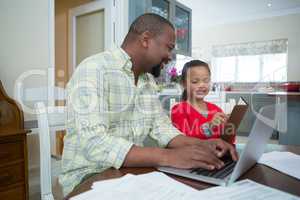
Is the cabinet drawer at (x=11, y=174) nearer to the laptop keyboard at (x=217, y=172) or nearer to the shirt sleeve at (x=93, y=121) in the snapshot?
the shirt sleeve at (x=93, y=121)

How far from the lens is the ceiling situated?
16.2 feet

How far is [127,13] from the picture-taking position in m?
2.86

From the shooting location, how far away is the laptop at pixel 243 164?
67 centimetres

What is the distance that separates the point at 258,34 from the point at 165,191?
20.0 ft

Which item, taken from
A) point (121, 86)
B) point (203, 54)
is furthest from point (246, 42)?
point (121, 86)

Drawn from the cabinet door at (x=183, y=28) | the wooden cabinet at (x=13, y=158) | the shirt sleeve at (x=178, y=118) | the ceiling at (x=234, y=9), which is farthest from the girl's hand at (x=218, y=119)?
the ceiling at (x=234, y=9)

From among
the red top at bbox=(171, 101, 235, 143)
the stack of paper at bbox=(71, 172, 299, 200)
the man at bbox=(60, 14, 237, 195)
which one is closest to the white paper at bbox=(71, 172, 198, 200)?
the stack of paper at bbox=(71, 172, 299, 200)

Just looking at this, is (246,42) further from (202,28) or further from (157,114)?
(157,114)

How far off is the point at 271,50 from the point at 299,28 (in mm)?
676

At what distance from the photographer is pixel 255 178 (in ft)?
2.37

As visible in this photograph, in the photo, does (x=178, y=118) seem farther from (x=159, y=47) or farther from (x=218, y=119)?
(x=159, y=47)

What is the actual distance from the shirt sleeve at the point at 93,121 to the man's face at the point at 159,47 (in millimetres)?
272

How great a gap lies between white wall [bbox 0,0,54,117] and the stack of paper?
1741 millimetres

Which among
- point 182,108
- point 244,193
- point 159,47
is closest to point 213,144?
point 244,193
